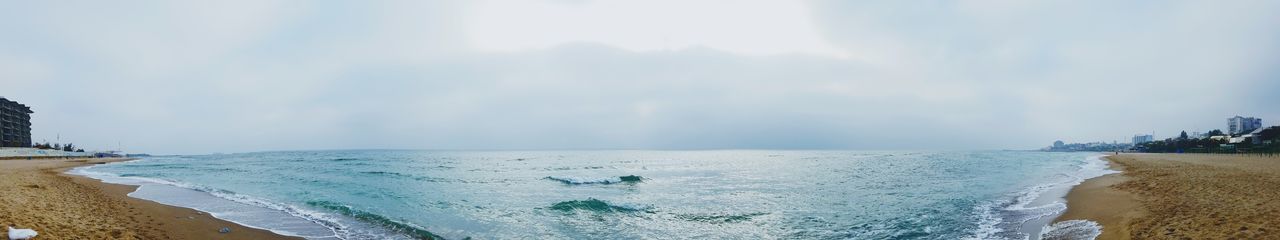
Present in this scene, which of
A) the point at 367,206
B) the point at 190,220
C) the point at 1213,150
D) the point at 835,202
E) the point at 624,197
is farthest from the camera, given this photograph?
the point at 1213,150

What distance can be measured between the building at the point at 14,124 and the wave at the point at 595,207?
147 metres

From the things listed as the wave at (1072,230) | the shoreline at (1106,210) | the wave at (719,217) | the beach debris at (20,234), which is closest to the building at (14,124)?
the beach debris at (20,234)

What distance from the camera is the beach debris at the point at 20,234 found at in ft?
29.9

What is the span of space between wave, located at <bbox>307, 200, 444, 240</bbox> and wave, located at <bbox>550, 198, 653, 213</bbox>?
5.69m

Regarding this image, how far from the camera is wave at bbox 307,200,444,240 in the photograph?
14141 mm

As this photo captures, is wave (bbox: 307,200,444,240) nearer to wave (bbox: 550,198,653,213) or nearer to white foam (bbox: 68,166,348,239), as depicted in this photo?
white foam (bbox: 68,166,348,239)

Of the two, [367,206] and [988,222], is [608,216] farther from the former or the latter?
[988,222]

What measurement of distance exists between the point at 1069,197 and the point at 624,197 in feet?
59.4

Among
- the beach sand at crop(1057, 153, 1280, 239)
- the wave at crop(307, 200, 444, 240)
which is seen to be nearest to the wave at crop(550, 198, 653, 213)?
the wave at crop(307, 200, 444, 240)

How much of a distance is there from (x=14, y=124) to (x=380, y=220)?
532 ft

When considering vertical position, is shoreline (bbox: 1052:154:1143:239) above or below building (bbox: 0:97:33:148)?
below

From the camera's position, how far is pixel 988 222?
15086 mm

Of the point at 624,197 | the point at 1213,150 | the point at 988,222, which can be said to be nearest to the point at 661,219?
the point at 624,197

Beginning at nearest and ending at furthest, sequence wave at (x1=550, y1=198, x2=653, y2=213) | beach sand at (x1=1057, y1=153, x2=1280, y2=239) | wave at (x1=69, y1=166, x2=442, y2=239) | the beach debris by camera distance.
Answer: the beach debris
beach sand at (x1=1057, y1=153, x2=1280, y2=239)
wave at (x1=69, y1=166, x2=442, y2=239)
wave at (x1=550, y1=198, x2=653, y2=213)
